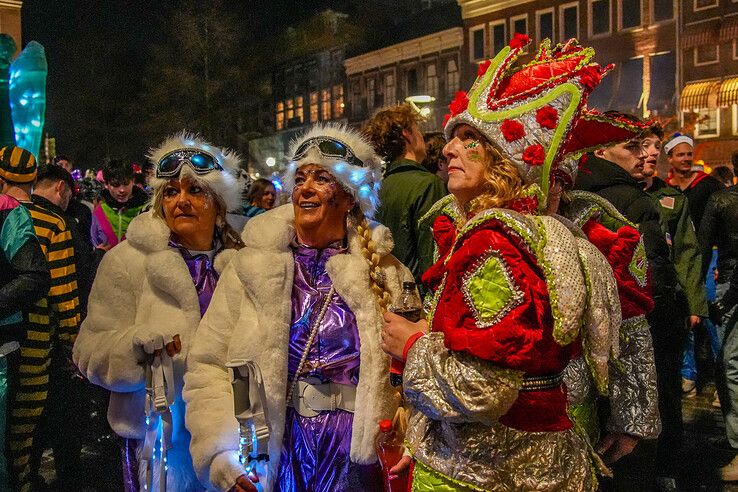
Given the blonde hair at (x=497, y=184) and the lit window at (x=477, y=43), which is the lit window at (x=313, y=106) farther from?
the blonde hair at (x=497, y=184)

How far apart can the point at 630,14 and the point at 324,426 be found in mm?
16937

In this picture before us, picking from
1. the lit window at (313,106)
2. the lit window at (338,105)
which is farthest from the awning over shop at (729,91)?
the lit window at (313,106)

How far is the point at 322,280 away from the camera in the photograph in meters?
3.04

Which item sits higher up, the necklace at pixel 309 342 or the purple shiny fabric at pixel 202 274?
the purple shiny fabric at pixel 202 274

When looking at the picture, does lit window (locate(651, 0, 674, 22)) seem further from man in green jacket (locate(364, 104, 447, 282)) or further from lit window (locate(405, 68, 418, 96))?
man in green jacket (locate(364, 104, 447, 282))

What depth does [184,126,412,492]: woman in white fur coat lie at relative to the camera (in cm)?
283

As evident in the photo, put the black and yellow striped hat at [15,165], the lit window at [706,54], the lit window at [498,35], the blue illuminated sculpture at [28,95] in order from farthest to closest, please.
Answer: the lit window at [498,35] < the lit window at [706,54] < the blue illuminated sculpture at [28,95] < the black and yellow striped hat at [15,165]

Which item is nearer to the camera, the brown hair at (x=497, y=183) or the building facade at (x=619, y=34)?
the brown hair at (x=497, y=183)

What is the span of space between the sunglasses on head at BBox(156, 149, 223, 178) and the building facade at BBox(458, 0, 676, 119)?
13.0 meters

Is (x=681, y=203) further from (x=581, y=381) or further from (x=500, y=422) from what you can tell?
(x=500, y=422)

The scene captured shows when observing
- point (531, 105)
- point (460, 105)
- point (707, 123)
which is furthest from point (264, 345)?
point (707, 123)

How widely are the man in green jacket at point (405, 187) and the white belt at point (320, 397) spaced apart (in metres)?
1.90

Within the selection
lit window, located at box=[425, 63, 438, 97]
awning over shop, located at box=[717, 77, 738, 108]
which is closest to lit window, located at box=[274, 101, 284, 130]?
lit window, located at box=[425, 63, 438, 97]

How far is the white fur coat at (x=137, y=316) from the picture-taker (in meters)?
3.31
